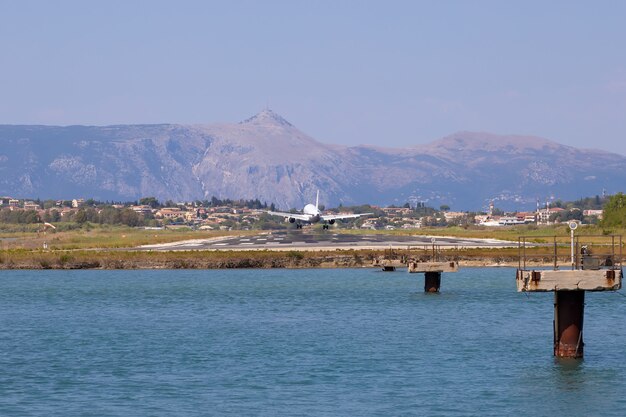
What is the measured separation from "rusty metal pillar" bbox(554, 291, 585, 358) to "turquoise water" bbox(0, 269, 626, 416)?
876 millimetres

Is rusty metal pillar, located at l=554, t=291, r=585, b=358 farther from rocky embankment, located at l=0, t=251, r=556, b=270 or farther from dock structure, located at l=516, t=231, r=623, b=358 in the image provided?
rocky embankment, located at l=0, t=251, r=556, b=270

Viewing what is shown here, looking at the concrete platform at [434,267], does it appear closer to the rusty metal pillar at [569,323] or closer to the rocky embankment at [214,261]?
the rocky embankment at [214,261]

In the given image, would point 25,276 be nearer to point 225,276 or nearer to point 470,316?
point 225,276

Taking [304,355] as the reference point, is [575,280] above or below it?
above

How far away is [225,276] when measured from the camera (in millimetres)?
131375

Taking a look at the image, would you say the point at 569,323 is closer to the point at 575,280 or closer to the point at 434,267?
the point at 575,280

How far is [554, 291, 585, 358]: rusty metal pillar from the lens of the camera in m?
58.2

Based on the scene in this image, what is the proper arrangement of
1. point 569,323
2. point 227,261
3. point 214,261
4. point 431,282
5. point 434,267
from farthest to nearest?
point 227,261, point 214,261, point 431,282, point 434,267, point 569,323

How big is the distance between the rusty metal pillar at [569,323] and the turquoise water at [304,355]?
2.88ft

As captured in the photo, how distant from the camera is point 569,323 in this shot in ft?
193

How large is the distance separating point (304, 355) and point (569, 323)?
1319 centimetres

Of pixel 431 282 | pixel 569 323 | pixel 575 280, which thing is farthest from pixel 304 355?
pixel 431 282

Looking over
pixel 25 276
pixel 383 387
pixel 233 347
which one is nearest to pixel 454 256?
pixel 25 276

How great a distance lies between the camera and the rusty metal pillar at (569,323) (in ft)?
191
